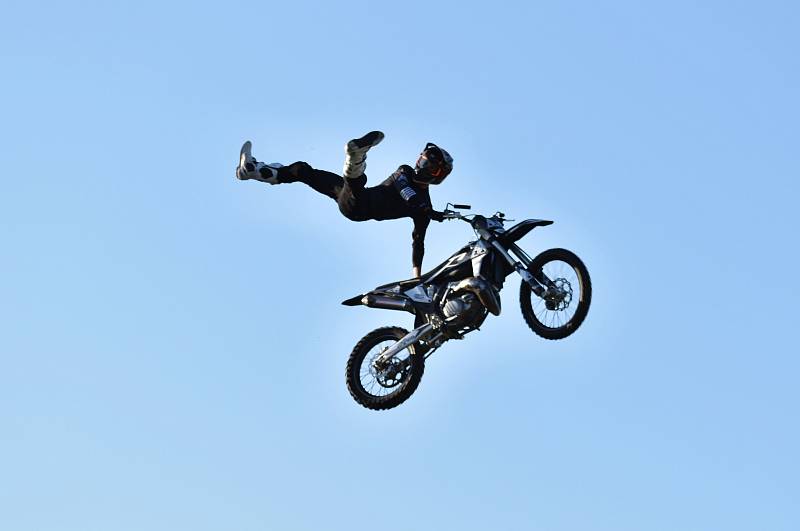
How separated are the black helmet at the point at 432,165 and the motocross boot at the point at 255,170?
8.99 ft

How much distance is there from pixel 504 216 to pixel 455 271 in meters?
1.13

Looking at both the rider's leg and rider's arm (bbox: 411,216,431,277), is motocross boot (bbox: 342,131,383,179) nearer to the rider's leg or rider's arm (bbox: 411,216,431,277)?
the rider's leg

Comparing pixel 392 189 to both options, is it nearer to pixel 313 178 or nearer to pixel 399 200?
pixel 399 200

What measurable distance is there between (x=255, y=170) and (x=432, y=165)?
11.0 ft

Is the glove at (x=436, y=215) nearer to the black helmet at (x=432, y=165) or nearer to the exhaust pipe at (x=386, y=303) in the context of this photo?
the black helmet at (x=432, y=165)

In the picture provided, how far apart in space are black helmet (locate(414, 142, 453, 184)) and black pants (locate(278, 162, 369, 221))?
0.93 metres

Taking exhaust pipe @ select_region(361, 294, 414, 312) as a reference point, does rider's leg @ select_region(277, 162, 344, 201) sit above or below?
above

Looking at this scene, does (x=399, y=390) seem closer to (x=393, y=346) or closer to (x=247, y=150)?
(x=393, y=346)

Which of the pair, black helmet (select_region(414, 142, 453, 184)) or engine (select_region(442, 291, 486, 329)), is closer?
engine (select_region(442, 291, 486, 329))

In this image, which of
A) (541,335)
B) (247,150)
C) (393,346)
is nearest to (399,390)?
(393,346)

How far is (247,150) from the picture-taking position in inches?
1150

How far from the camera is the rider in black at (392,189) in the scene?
26766 mm

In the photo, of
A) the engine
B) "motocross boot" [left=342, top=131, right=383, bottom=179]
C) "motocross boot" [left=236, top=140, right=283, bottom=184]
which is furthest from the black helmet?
"motocross boot" [left=236, top=140, right=283, bottom=184]

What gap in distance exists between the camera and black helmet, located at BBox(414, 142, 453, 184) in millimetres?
27016
